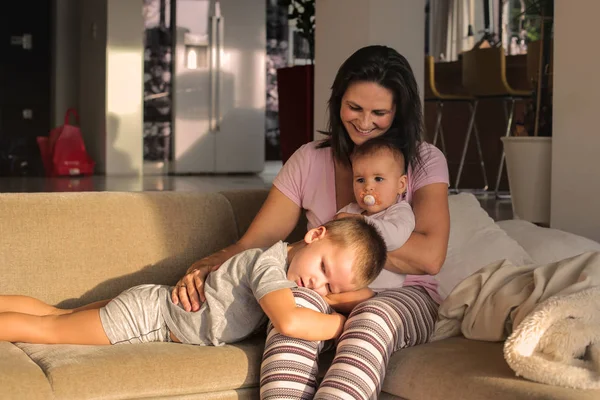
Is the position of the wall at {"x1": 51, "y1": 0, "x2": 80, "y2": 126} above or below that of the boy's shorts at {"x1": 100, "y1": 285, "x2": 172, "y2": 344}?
above

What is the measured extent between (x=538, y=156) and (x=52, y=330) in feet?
8.23

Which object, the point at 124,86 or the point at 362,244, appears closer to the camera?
the point at 362,244

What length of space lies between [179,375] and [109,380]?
16 centimetres

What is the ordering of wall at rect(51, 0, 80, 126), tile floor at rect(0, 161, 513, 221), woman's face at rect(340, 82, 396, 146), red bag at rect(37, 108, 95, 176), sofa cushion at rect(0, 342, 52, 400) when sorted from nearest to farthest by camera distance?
sofa cushion at rect(0, 342, 52, 400)
woman's face at rect(340, 82, 396, 146)
tile floor at rect(0, 161, 513, 221)
red bag at rect(37, 108, 95, 176)
wall at rect(51, 0, 80, 126)

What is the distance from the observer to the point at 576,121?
3730 millimetres

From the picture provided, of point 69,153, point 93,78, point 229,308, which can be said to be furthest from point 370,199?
point 93,78

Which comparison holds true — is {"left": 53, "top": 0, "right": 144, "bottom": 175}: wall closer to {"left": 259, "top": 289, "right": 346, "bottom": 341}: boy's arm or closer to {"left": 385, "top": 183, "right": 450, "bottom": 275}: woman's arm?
{"left": 385, "top": 183, "right": 450, "bottom": 275}: woman's arm

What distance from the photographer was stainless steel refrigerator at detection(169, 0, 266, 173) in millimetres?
9438

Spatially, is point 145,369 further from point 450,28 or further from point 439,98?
point 450,28

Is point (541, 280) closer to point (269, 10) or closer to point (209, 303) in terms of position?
point (209, 303)

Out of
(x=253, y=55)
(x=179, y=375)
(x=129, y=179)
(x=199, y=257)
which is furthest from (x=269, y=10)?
(x=179, y=375)

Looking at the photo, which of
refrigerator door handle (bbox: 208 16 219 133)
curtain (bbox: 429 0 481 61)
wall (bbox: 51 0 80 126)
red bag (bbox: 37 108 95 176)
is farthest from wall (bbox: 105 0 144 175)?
curtain (bbox: 429 0 481 61)

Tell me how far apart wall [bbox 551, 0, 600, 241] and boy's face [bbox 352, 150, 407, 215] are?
4.97 ft

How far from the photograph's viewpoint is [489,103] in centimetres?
828
